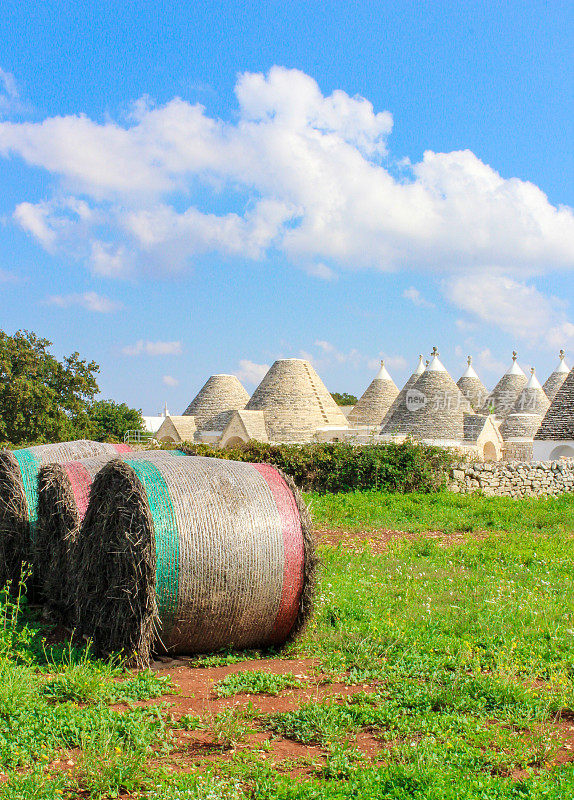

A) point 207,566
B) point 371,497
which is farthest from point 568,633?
point 371,497

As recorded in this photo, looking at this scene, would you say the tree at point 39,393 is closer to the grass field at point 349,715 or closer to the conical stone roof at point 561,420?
the conical stone roof at point 561,420

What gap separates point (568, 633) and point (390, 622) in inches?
65.7

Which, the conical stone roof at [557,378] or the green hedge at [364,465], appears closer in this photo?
the green hedge at [364,465]

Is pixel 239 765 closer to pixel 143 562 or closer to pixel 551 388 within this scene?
pixel 143 562

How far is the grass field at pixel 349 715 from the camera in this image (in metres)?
3.79

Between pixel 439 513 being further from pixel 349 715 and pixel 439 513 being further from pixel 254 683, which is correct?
pixel 349 715

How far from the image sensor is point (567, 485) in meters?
21.1

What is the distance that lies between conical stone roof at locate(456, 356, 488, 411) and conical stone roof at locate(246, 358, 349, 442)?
13.7 metres

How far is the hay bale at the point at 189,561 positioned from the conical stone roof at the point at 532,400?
1439 inches

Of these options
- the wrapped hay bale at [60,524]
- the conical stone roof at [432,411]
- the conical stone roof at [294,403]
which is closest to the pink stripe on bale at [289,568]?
the wrapped hay bale at [60,524]

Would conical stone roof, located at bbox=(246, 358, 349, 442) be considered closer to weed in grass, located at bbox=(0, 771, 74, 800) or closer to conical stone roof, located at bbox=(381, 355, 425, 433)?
conical stone roof, located at bbox=(381, 355, 425, 433)

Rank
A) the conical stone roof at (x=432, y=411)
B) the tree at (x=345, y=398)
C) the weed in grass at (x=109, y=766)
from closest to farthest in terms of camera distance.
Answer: the weed in grass at (x=109, y=766)
the conical stone roof at (x=432, y=411)
the tree at (x=345, y=398)

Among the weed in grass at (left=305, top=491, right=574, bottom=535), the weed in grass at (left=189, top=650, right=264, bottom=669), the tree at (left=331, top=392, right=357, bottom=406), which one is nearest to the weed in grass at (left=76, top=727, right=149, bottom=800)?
the weed in grass at (left=189, top=650, right=264, bottom=669)

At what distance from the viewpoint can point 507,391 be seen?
43.3 metres
